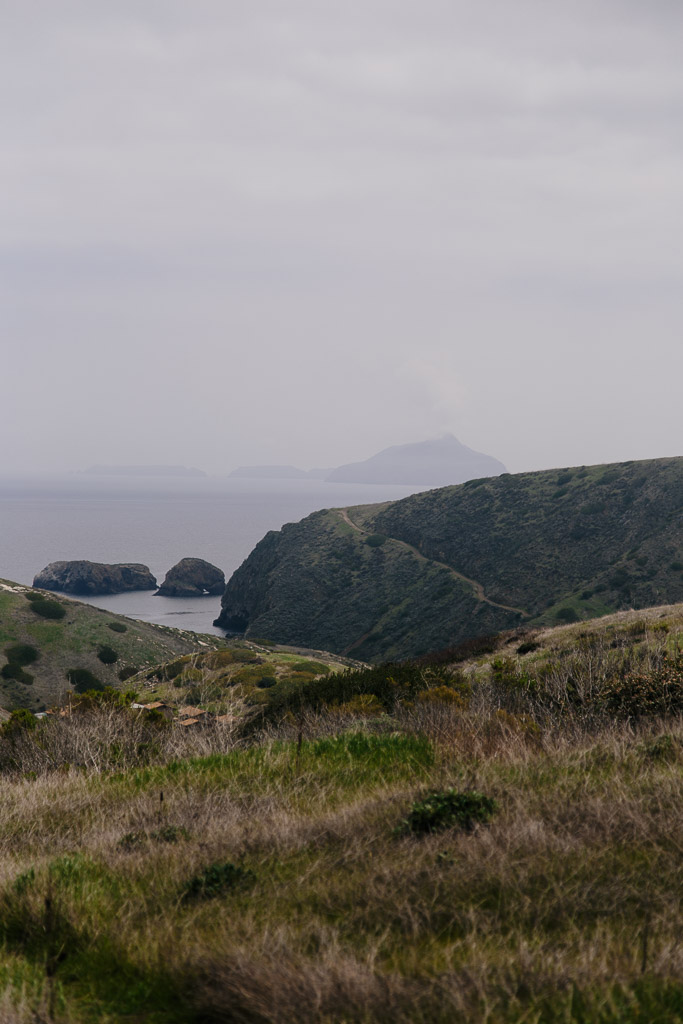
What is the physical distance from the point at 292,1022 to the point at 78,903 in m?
2.39

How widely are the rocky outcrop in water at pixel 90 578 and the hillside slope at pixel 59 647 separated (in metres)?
72.2

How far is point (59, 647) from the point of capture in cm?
7344

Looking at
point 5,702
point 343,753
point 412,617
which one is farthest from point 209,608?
point 343,753

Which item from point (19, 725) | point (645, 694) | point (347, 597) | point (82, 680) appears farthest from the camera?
point (347, 597)

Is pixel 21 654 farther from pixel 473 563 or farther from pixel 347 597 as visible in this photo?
pixel 473 563

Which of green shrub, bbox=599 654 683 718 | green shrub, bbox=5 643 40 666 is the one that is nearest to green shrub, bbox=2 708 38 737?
green shrub, bbox=599 654 683 718

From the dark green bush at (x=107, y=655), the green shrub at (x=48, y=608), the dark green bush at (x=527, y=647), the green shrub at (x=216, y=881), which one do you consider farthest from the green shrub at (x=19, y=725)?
the green shrub at (x=48, y=608)

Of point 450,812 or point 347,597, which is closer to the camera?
point 450,812

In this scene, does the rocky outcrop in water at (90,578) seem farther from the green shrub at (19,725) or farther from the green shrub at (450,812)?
the green shrub at (450,812)

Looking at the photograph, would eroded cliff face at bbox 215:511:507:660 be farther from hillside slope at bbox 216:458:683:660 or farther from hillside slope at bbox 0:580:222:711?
hillside slope at bbox 0:580:222:711

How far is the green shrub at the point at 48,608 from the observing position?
78312mm

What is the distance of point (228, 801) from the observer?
6949 mm

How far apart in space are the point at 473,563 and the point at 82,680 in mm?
64517

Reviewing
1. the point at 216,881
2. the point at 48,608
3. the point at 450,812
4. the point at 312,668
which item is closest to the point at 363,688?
the point at 450,812
